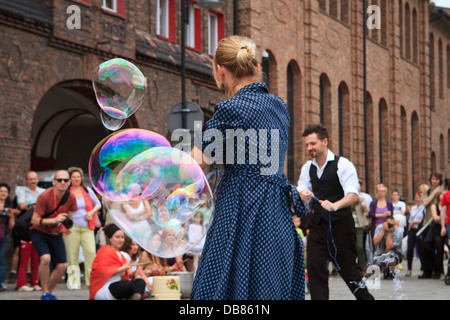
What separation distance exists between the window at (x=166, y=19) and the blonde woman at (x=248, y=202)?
55.0ft

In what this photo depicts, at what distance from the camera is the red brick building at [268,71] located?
15539 millimetres

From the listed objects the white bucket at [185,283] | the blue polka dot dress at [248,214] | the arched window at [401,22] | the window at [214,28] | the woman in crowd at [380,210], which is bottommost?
the white bucket at [185,283]

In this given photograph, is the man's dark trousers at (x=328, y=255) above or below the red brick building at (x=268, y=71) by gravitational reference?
below

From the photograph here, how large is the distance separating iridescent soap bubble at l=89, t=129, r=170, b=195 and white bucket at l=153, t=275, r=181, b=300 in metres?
4.92

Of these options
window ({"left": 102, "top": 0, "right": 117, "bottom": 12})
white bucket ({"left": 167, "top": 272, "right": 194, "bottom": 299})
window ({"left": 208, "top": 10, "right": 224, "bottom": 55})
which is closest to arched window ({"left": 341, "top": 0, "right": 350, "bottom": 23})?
window ({"left": 208, "top": 10, "right": 224, "bottom": 55})

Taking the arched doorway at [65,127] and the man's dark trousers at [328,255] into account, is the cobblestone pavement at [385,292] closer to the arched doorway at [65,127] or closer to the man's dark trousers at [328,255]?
the man's dark trousers at [328,255]

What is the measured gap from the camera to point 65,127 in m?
24.7

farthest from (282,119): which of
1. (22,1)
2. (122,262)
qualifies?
(22,1)

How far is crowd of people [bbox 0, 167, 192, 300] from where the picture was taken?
30.3 feet

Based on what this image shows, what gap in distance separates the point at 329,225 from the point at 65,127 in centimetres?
1797

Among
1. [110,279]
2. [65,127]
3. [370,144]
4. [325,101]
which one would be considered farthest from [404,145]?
[110,279]

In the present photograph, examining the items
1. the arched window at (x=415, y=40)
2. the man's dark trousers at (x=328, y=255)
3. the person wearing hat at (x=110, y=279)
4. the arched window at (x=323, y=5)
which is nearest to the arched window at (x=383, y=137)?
the arched window at (x=415, y=40)

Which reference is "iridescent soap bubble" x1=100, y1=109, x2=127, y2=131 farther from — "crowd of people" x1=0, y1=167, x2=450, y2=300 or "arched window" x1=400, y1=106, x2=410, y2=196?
"arched window" x1=400, y1=106, x2=410, y2=196

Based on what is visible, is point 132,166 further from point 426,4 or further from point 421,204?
point 426,4
